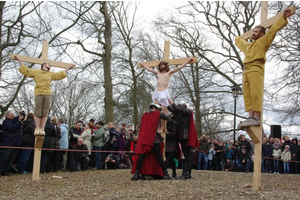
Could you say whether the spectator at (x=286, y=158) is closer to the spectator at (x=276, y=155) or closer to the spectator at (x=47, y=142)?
the spectator at (x=276, y=155)

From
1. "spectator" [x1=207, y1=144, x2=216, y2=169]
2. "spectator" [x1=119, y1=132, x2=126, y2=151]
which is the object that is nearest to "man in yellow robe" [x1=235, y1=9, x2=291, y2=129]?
"spectator" [x1=119, y1=132, x2=126, y2=151]

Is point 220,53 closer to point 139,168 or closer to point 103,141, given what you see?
point 103,141

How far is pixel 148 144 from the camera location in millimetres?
8547

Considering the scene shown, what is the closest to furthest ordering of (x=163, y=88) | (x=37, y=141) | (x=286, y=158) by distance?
(x=37, y=141) → (x=163, y=88) → (x=286, y=158)

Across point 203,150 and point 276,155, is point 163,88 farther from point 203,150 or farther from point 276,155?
point 276,155

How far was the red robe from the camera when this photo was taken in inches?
339

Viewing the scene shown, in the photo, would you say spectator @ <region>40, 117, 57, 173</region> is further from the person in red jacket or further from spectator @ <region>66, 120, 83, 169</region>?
the person in red jacket

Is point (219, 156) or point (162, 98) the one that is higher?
point (162, 98)

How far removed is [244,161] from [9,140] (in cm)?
991

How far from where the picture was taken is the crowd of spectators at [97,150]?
10.9 meters

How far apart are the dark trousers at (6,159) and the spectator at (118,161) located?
379 cm

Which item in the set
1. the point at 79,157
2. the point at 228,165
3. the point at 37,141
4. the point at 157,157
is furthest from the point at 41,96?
the point at 228,165

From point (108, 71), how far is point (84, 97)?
17564 millimetres

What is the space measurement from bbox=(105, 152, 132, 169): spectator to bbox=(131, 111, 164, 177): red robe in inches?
189
